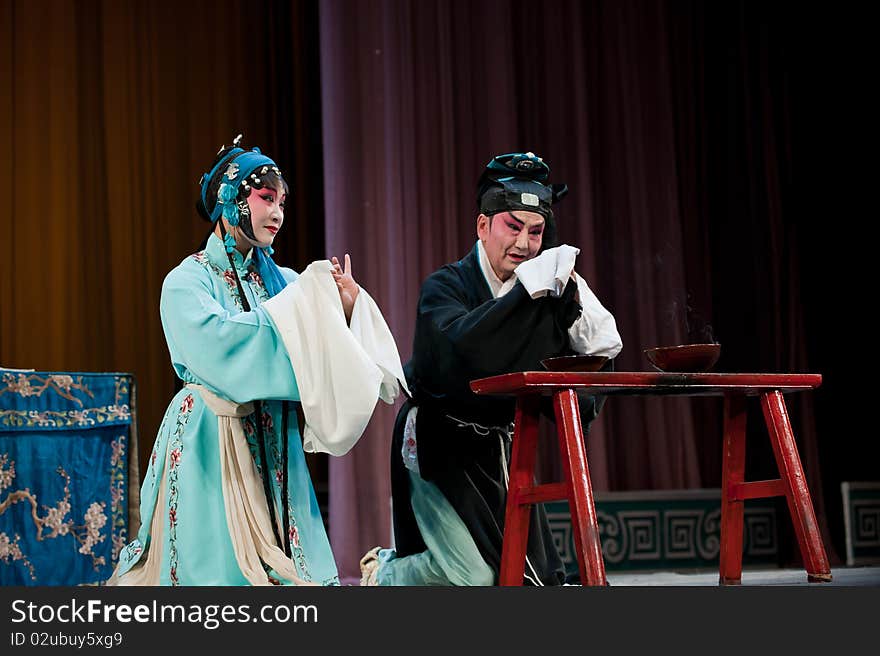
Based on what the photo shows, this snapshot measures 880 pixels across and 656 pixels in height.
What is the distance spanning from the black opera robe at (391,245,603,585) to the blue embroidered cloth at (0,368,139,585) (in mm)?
951

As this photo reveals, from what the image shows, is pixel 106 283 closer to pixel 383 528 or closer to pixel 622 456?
pixel 383 528

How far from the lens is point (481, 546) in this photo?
3023 millimetres

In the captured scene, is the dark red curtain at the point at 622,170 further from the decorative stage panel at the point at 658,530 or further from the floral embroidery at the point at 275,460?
the floral embroidery at the point at 275,460

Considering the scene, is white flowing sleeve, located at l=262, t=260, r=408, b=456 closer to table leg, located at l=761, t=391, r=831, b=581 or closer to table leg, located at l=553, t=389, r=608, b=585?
table leg, located at l=553, t=389, r=608, b=585

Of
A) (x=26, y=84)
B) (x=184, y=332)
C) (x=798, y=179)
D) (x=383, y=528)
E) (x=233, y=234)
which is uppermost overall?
(x=26, y=84)

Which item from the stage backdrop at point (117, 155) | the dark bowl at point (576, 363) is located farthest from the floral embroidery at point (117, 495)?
the dark bowl at point (576, 363)

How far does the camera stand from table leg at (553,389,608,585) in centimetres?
234

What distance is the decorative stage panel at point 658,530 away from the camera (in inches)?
196

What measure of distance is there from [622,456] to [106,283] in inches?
Result: 93.6

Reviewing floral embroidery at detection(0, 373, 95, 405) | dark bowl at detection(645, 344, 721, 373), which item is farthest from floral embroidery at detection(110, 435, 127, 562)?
dark bowl at detection(645, 344, 721, 373)

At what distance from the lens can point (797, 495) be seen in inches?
103

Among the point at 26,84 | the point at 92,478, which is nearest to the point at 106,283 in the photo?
the point at 26,84

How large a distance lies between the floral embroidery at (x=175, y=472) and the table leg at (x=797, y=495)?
4.51 ft

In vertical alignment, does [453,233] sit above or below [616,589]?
above
